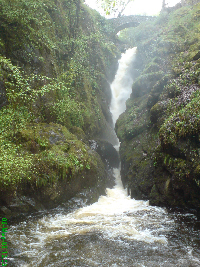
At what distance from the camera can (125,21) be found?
2841cm

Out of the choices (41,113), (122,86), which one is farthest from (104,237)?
(122,86)

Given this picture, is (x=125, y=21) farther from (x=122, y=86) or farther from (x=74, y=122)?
(x=74, y=122)

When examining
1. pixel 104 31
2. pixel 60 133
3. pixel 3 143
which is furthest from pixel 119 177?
pixel 104 31

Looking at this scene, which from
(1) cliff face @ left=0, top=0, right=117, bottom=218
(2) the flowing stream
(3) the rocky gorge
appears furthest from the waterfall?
(2) the flowing stream

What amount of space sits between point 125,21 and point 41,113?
76.5 feet

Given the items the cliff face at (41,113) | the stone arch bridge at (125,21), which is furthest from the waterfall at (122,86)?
the cliff face at (41,113)

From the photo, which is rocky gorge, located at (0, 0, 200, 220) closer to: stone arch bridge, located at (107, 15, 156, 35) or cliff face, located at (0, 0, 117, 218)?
cliff face, located at (0, 0, 117, 218)

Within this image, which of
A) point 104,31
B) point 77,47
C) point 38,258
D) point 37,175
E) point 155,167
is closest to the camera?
point 38,258

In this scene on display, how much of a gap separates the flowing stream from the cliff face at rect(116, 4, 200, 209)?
115 cm

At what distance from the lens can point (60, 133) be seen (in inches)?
387

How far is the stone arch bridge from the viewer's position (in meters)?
27.6

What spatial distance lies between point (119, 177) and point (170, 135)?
6.37 meters

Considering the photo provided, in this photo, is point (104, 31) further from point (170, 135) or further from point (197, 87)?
point (170, 135)

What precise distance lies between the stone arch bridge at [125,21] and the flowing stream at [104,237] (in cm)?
2470
